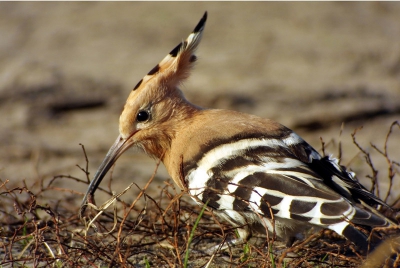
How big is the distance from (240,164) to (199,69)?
337 centimetres

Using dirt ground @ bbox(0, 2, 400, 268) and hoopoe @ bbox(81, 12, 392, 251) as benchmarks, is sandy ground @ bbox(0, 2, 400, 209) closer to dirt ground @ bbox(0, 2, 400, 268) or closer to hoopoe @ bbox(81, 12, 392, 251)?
dirt ground @ bbox(0, 2, 400, 268)

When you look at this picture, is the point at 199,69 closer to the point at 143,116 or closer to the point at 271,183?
the point at 143,116

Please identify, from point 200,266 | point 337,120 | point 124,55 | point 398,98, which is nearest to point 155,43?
point 124,55

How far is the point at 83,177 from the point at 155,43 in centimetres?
207

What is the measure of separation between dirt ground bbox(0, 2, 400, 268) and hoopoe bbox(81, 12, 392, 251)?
1.62 metres

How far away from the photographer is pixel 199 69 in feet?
18.7

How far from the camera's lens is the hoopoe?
2.21 m

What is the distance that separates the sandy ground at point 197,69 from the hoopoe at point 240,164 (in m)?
1.64

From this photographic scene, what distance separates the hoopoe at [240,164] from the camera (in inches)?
87.1

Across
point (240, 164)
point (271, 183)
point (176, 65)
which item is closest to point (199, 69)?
point (176, 65)

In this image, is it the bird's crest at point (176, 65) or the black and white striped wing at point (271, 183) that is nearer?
the black and white striped wing at point (271, 183)

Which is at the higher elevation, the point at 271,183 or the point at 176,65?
the point at 176,65

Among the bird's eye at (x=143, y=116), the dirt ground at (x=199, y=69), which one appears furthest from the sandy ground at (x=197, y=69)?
the bird's eye at (x=143, y=116)

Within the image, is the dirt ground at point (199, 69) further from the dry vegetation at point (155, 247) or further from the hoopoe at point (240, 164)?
the dry vegetation at point (155, 247)
